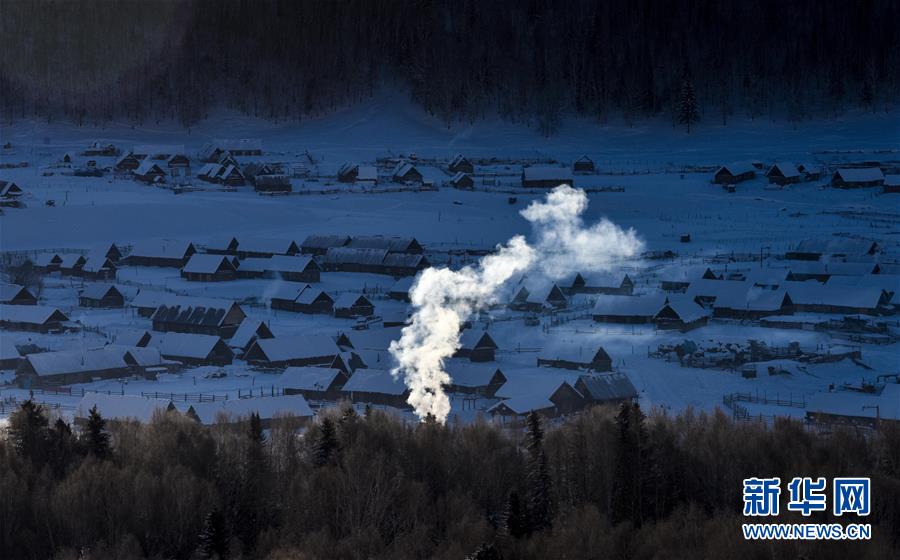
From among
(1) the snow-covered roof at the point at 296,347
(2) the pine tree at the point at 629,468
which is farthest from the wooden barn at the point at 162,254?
(2) the pine tree at the point at 629,468

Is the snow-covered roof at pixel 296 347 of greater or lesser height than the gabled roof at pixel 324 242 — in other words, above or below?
below

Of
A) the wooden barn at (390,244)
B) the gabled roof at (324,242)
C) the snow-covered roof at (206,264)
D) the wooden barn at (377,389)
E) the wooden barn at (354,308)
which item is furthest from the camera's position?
the gabled roof at (324,242)

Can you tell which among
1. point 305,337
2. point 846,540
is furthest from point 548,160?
point 846,540

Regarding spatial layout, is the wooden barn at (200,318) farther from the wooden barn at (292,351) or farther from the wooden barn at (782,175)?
the wooden barn at (782,175)

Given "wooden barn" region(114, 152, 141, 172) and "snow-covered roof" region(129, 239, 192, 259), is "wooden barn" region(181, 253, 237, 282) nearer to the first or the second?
"snow-covered roof" region(129, 239, 192, 259)

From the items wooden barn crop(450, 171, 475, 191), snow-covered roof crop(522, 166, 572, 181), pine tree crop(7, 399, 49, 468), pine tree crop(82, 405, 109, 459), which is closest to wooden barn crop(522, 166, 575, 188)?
snow-covered roof crop(522, 166, 572, 181)

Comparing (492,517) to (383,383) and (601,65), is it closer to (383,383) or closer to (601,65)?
(383,383)
